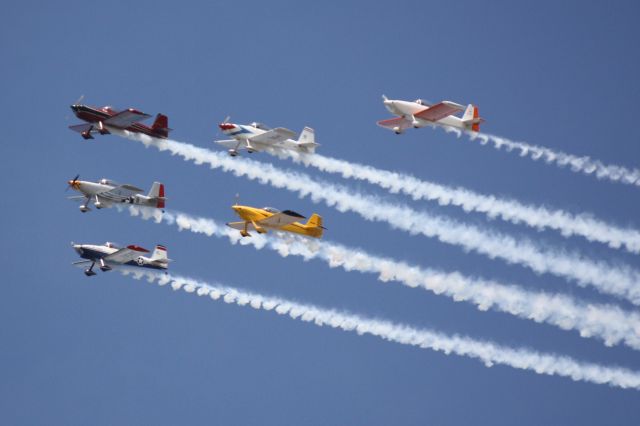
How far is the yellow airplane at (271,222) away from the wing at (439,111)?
7240 mm

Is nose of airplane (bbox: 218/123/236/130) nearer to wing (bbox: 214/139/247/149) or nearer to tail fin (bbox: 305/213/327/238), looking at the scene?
wing (bbox: 214/139/247/149)

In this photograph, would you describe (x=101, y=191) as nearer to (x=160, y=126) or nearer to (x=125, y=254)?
(x=125, y=254)

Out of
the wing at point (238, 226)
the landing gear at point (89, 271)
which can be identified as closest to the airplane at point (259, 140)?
the wing at point (238, 226)

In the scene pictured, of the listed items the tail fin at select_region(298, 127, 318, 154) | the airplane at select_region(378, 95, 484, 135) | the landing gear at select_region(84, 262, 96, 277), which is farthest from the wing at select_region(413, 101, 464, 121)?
the landing gear at select_region(84, 262, 96, 277)

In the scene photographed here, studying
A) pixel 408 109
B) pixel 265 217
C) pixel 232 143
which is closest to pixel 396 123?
pixel 408 109

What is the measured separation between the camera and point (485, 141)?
67.1 m

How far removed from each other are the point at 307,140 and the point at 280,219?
5.42 m

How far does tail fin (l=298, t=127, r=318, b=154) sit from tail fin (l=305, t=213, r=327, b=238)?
12.8ft

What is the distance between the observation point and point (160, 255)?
65.6 m

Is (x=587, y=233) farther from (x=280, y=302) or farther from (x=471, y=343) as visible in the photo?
(x=280, y=302)

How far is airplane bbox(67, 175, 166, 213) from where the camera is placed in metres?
64.4

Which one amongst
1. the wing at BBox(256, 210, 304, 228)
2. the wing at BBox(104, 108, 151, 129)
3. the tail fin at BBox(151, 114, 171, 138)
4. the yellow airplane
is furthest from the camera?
the tail fin at BBox(151, 114, 171, 138)

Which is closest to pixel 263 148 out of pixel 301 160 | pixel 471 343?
pixel 301 160

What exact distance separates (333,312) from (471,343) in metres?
6.73
